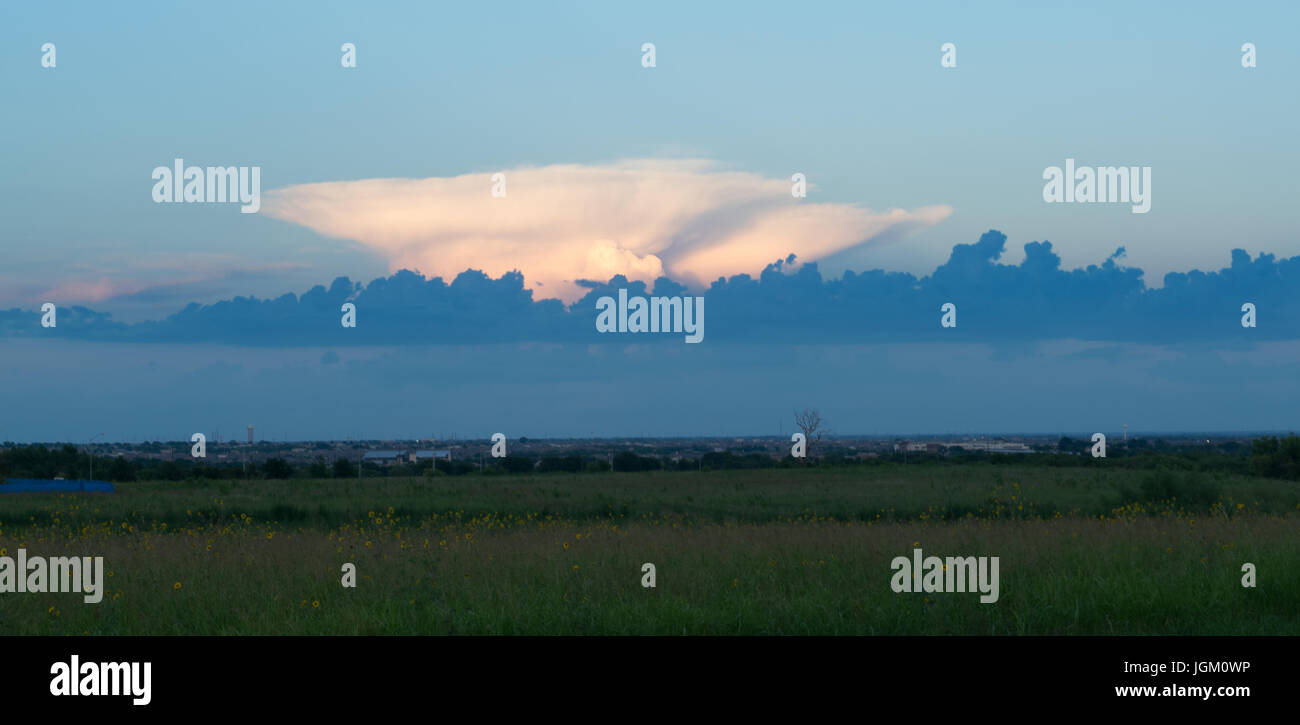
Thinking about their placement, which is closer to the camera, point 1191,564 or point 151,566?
point 1191,564

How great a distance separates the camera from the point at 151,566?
1354 centimetres

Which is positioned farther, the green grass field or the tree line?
the tree line

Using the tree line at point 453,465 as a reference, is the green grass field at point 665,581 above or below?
above

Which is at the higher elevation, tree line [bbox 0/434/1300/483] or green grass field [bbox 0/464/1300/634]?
green grass field [bbox 0/464/1300/634]

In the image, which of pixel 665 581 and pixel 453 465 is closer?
pixel 665 581

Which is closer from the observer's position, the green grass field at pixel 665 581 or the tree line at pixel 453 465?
the green grass field at pixel 665 581

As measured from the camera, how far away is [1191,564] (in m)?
12.1

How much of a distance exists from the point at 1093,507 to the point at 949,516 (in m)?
4.23

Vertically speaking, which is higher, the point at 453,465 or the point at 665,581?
the point at 665,581
